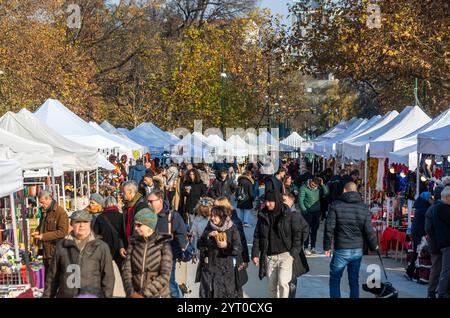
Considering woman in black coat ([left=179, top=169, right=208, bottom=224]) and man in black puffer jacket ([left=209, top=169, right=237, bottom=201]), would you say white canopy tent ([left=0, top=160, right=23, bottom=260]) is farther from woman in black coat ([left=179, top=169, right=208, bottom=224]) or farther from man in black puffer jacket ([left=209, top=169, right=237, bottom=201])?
man in black puffer jacket ([left=209, top=169, right=237, bottom=201])

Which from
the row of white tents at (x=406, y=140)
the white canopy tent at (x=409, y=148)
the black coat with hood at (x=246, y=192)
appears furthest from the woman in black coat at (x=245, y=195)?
the white canopy tent at (x=409, y=148)

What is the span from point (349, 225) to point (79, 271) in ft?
13.8

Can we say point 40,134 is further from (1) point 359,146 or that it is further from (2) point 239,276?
(1) point 359,146

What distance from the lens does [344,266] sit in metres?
11.2

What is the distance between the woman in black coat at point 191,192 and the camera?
1875 centimetres

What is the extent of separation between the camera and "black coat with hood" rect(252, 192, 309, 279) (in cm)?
1065

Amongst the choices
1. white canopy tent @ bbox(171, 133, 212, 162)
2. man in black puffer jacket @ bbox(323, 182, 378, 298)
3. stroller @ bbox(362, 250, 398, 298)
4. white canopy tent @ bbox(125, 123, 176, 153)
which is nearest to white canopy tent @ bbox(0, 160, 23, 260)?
Answer: man in black puffer jacket @ bbox(323, 182, 378, 298)

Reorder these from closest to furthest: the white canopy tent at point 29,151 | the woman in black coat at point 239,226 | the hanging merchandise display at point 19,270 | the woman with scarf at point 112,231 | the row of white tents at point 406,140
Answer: the woman in black coat at point 239,226, the woman with scarf at point 112,231, the hanging merchandise display at point 19,270, the white canopy tent at point 29,151, the row of white tents at point 406,140

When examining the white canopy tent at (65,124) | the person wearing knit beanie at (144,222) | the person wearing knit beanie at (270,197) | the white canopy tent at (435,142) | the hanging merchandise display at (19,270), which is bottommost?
the hanging merchandise display at (19,270)

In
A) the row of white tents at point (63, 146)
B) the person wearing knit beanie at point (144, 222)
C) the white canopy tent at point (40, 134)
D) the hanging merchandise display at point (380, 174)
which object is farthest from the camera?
the hanging merchandise display at point (380, 174)

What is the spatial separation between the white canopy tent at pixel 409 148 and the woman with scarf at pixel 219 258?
24.9ft

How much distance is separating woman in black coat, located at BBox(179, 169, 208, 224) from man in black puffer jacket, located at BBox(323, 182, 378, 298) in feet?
25.0

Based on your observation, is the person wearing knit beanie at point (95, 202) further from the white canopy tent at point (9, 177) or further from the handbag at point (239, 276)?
the handbag at point (239, 276)

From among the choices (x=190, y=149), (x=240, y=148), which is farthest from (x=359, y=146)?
(x=240, y=148)
